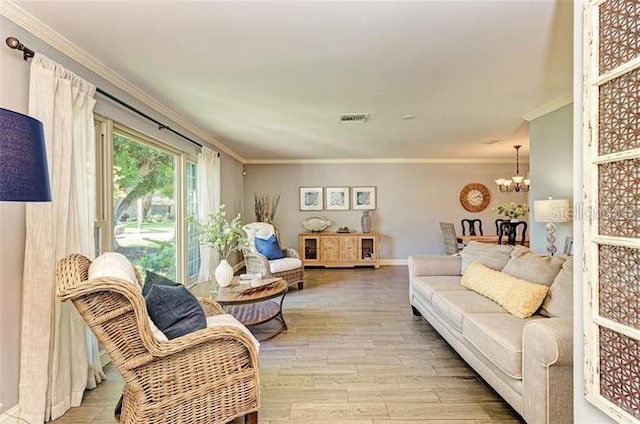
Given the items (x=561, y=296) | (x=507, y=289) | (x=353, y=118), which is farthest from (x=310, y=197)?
(x=561, y=296)

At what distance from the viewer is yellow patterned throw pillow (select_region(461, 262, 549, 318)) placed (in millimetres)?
2350

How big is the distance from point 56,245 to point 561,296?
10.8ft

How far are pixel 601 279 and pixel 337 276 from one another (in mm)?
5031

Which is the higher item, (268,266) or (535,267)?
(535,267)

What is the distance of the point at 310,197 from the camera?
7.48 metres

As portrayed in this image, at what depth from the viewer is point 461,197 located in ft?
24.7

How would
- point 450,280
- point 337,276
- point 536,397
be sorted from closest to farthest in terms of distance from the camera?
point 536,397 → point 450,280 → point 337,276

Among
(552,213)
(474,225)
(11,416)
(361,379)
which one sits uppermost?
(552,213)

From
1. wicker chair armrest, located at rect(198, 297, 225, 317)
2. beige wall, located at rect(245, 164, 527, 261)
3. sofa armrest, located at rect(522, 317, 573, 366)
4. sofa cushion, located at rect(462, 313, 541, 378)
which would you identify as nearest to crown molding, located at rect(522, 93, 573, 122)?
sofa cushion, located at rect(462, 313, 541, 378)

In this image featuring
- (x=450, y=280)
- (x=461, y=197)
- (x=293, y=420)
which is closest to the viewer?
(x=293, y=420)

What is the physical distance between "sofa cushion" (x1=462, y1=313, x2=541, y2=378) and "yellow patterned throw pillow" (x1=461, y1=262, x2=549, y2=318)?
10cm

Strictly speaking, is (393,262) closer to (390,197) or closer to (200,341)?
(390,197)

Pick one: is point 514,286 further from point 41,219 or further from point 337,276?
point 337,276

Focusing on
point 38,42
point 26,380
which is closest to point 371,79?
point 38,42
